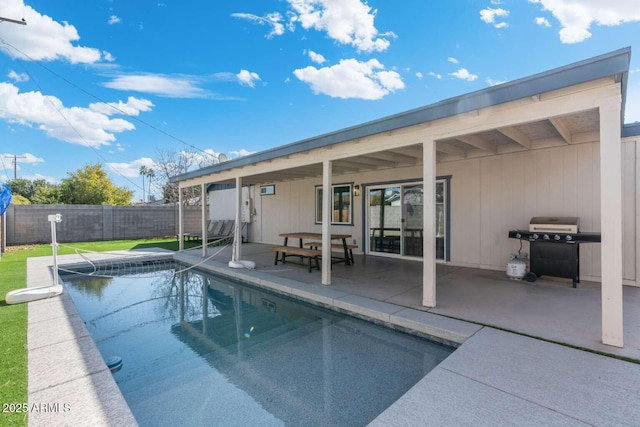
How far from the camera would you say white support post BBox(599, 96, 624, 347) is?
2594 mm

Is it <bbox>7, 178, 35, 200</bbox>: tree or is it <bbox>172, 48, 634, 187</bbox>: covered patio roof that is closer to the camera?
<bbox>172, 48, 634, 187</bbox>: covered patio roof

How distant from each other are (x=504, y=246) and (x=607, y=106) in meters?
3.88

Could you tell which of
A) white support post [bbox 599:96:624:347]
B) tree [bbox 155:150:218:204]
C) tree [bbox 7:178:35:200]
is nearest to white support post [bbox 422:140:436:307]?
white support post [bbox 599:96:624:347]

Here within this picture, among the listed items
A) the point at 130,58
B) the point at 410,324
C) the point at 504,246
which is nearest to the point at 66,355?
the point at 410,324

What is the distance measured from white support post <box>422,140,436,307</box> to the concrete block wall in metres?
13.8

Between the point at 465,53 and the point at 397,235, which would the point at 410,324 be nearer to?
the point at 397,235

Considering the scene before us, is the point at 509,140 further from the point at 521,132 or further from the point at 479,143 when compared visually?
the point at 479,143

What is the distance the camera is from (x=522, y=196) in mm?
5711

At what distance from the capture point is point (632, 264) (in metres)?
4.77

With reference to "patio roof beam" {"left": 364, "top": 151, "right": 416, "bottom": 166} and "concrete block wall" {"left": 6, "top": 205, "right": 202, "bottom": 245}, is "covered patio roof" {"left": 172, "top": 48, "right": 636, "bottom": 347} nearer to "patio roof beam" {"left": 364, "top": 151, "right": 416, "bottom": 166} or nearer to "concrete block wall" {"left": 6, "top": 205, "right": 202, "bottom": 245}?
"patio roof beam" {"left": 364, "top": 151, "right": 416, "bottom": 166}

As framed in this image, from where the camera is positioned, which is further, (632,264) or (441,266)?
(441,266)

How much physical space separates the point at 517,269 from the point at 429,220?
2.56 m

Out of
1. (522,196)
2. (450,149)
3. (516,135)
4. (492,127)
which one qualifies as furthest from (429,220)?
(522,196)

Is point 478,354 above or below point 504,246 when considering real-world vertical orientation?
below
